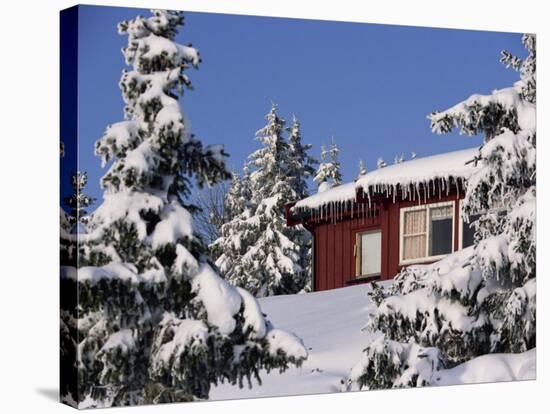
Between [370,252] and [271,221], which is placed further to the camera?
[370,252]

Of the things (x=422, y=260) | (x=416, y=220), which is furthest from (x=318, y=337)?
(x=416, y=220)

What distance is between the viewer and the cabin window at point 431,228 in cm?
1641

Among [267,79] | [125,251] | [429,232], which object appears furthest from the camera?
[429,232]

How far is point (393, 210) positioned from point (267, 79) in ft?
7.39

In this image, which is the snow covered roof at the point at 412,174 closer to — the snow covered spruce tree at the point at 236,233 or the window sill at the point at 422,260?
the window sill at the point at 422,260

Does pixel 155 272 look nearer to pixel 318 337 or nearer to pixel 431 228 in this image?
pixel 318 337

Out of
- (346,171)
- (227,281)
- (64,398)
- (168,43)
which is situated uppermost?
(168,43)

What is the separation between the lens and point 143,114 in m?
14.4

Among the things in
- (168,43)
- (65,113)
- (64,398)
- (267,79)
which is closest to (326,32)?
(267,79)

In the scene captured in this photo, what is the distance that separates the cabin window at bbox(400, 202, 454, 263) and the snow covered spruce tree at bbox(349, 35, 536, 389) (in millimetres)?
185

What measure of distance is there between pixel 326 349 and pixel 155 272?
7.40ft

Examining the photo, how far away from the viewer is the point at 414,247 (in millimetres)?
16391

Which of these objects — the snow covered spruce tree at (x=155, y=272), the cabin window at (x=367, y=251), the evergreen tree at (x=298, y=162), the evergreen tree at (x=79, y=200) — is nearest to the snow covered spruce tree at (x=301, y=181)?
the evergreen tree at (x=298, y=162)

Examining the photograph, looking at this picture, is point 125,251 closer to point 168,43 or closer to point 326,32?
point 168,43
